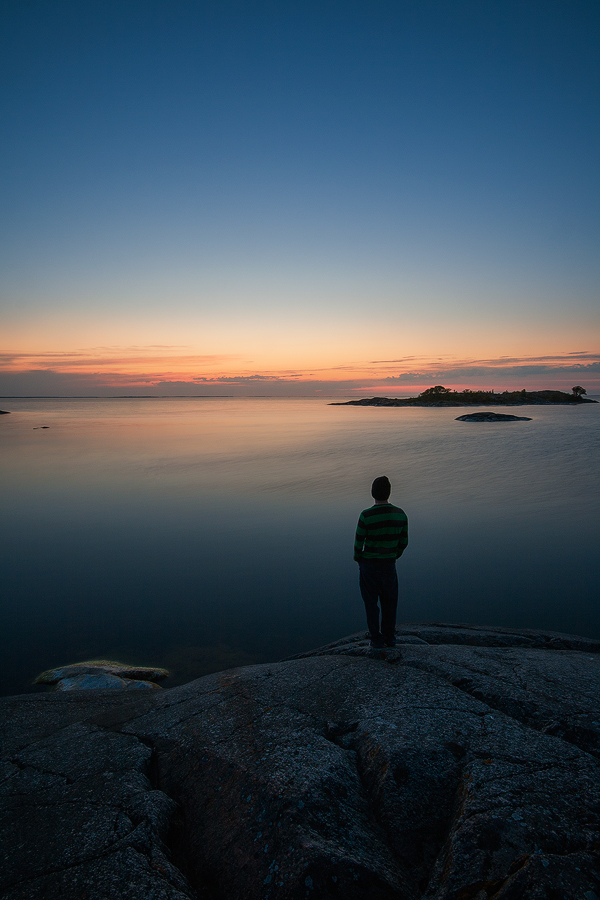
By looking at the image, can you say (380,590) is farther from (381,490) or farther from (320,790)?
(320,790)

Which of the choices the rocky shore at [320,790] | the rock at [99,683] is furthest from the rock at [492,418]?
the rock at [99,683]

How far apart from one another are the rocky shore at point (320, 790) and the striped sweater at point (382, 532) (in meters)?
1.56

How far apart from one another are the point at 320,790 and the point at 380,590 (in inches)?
131

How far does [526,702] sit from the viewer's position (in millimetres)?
4852

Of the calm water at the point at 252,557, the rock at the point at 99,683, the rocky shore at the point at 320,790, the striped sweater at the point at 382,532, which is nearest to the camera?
the rocky shore at the point at 320,790

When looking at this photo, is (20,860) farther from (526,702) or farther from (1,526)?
(1,526)

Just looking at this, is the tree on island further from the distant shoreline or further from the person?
the person

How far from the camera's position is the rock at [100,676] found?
7.02 metres

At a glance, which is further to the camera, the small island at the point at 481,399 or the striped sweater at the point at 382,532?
the small island at the point at 481,399

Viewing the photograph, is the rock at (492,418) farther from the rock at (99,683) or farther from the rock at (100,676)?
the rock at (99,683)

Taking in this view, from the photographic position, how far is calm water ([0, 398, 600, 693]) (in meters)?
9.41

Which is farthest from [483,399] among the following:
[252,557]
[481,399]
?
[252,557]

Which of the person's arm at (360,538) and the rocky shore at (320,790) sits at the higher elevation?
the person's arm at (360,538)

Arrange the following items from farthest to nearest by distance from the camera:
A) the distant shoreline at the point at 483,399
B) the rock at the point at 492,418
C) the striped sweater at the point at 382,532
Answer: the distant shoreline at the point at 483,399, the rock at the point at 492,418, the striped sweater at the point at 382,532
